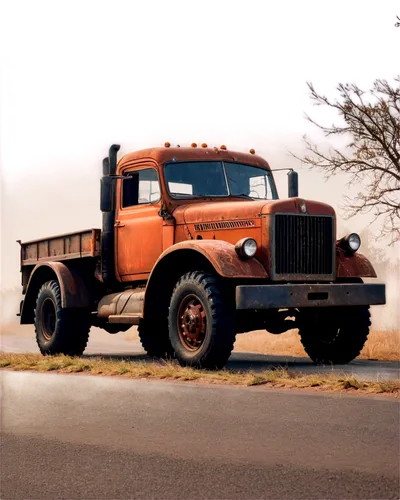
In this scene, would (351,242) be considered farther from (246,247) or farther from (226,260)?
(226,260)

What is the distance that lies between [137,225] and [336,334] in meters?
3.38

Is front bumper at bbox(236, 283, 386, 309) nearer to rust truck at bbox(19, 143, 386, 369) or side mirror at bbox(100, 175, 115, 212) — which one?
rust truck at bbox(19, 143, 386, 369)

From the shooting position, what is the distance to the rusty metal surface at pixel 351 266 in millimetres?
12688

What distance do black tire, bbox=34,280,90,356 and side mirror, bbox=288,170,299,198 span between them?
402 centimetres

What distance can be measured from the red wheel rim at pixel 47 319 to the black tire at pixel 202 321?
4127 mm

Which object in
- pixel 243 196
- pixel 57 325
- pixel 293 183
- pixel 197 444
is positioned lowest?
pixel 197 444

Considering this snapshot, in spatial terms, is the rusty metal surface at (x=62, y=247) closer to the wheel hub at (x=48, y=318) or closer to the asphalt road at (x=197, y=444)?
the wheel hub at (x=48, y=318)

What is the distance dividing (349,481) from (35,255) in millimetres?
11690

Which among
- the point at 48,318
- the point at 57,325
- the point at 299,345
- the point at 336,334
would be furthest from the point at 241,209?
the point at 299,345

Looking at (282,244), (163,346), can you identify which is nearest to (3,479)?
(282,244)

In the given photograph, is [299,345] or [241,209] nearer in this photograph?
[241,209]

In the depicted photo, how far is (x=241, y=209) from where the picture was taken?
39.9 feet

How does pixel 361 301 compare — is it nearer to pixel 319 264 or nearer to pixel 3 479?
pixel 319 264

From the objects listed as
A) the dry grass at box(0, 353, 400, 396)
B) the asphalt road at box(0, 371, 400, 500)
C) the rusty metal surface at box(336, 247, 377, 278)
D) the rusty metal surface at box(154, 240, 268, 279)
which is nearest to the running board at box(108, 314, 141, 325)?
the dry grass at box(0, 353, 400, 396)
